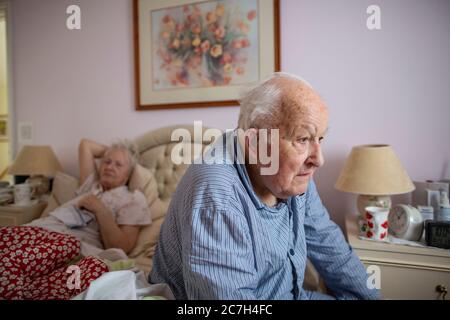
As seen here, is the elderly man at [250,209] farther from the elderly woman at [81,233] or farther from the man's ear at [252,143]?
the elderly woman at [81,233]

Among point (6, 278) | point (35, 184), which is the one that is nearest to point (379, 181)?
point (6, 278)

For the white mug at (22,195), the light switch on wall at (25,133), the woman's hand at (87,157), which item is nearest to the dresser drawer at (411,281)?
the white mug at (22,195)

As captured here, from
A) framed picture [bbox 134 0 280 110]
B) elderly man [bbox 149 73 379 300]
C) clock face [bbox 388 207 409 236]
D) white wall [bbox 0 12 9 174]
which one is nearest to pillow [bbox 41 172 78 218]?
white wall [bbox 0 12 9 174]

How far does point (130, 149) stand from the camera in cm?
149

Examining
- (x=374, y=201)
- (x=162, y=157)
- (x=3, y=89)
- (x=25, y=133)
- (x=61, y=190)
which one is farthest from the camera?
(x=25, y=133)

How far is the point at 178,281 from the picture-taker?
62cm

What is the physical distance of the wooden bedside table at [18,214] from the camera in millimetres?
830

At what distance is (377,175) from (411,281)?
387 mm

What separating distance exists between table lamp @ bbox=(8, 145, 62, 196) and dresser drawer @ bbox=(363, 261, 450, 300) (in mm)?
1607

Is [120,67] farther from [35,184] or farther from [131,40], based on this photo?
[35,184]

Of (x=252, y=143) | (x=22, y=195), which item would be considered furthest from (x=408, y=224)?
(x=22, y=195)

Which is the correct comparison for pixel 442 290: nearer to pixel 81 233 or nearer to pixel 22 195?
pixel 81 233

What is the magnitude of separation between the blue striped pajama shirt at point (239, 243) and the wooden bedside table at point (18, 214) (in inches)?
20.8
